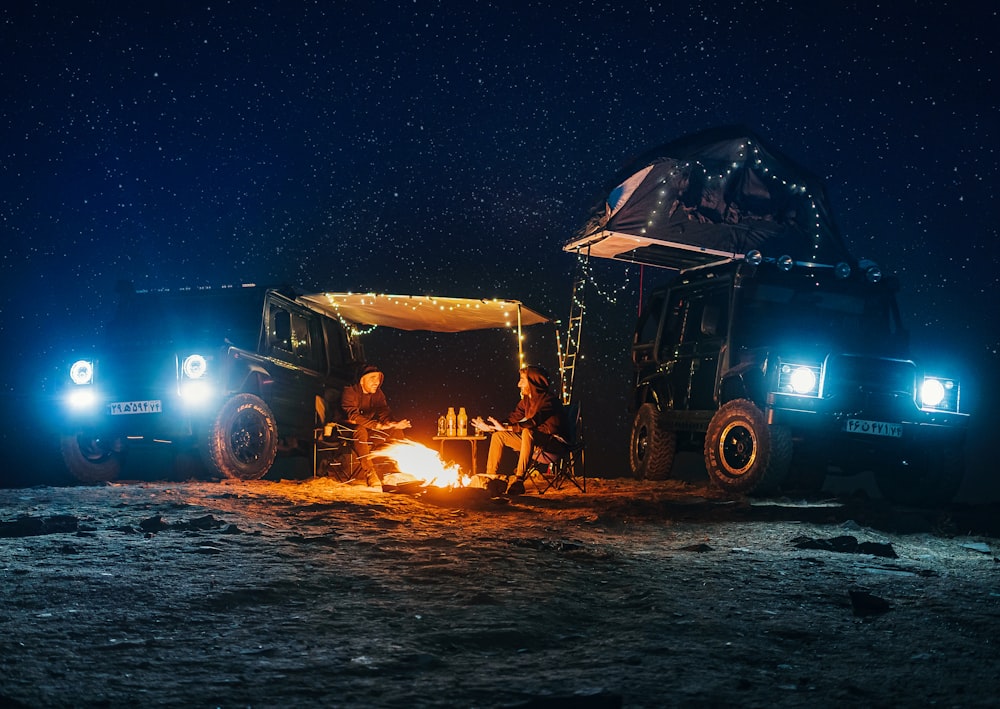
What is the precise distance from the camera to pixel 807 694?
2531mm

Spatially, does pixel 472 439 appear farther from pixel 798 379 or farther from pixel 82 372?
pixel 82 372

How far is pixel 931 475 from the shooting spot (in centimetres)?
861

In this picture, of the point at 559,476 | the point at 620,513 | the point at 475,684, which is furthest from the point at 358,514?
the point at 475,684

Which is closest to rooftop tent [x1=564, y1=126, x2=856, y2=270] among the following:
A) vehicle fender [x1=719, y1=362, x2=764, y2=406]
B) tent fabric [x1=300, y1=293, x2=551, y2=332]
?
vehicle fender [x1=719, y1=362, x2=764, y2=406]

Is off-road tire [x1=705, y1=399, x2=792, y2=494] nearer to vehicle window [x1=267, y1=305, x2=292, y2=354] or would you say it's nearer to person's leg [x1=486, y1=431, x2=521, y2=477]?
person's leg [x1=486, y1=431, x2=521, y2=477]

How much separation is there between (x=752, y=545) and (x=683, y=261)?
5633 millimetres

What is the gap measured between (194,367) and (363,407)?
238 centimetres

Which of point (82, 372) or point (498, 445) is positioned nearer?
point (82, 372)

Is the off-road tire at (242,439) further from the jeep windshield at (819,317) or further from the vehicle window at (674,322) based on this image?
the jeep windshield at (819,317)

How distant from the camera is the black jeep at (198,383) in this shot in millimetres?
8758

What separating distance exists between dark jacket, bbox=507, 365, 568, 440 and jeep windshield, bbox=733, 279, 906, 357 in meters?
1.91

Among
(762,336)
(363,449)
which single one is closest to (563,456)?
(762,336)

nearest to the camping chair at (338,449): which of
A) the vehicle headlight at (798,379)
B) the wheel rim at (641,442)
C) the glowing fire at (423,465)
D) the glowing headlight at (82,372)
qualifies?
the glowing fire at (423,465)

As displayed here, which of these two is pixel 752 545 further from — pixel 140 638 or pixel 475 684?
pixel 140 638
